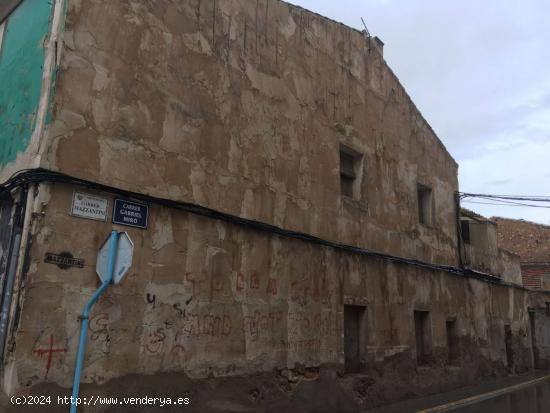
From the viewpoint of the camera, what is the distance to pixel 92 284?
5555 mm

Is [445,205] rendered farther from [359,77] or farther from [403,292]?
[359,77]

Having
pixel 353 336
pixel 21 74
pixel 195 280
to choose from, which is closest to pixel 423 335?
pixel 353 336

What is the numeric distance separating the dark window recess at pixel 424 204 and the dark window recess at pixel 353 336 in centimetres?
434

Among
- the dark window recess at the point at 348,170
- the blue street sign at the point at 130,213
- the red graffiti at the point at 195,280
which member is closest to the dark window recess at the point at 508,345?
the dark window recess at the point at 348,170

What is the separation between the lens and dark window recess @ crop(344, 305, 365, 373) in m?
9.38

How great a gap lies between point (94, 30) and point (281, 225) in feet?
13.2

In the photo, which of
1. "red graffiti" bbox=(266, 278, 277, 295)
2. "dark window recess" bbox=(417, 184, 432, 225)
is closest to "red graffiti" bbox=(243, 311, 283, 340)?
"red graffiti" bbox=(266, 278, 277, 295)

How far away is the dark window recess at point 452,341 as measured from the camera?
12.8 metres

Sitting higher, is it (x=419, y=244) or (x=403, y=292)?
(x=419, y=244)

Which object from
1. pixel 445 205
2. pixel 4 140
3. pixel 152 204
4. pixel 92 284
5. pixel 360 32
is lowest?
pixel 92 284

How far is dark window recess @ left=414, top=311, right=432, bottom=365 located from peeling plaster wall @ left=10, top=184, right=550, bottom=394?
13.4 inches

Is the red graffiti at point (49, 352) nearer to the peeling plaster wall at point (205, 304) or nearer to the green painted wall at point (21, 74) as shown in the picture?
the peeling plaster wall at point (205, 304)

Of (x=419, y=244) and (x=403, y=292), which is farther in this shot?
(x=419, y=244)

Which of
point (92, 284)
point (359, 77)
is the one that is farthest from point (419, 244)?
point (92, 284)
